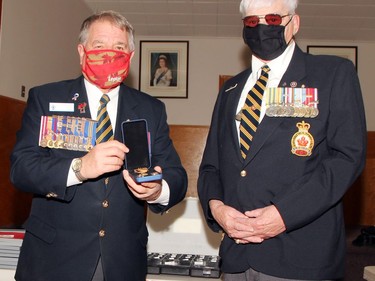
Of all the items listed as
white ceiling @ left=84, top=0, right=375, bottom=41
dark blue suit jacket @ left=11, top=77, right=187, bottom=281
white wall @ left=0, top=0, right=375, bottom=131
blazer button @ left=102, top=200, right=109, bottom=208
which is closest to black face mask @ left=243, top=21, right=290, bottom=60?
dark blue suit jacket @ left=11, top=77, right=187, bottom=281

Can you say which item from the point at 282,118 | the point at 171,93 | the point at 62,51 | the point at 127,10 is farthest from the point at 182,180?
the point at 171,93

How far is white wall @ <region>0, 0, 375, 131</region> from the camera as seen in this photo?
419 centimetres

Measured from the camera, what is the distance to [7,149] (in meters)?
3.91

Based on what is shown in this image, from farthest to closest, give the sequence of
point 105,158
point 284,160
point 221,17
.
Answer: point 221,17 → point 284,160 → point 105,158

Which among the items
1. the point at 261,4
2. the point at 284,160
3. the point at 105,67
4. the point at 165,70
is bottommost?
the point at 284,160

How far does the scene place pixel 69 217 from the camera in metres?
1.53

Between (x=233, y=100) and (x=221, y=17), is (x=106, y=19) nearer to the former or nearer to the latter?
(x=233, y=100)

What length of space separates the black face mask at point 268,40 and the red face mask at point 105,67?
500mm

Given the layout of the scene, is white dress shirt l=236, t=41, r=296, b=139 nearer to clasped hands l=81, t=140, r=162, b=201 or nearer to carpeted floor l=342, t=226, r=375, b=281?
clasped hands l=81, t=140, r=162, b=201

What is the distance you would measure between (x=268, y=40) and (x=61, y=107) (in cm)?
81

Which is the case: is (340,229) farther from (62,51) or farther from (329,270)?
(62,51)

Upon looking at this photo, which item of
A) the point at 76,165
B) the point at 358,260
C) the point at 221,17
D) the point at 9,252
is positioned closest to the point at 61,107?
the point at 76,165

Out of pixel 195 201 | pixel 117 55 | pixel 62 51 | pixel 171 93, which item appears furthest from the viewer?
pixel 171 93

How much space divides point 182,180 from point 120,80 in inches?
17.7
